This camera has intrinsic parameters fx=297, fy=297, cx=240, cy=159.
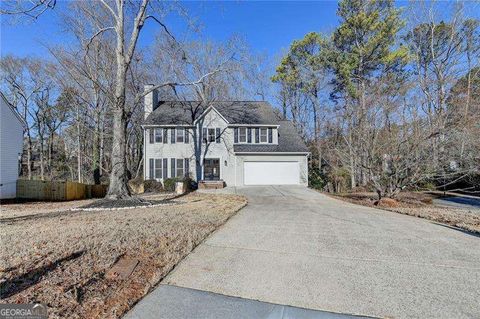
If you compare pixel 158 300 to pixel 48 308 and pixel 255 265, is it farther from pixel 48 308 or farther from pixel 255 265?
pixel 255 265

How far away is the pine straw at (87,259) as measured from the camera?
3.17m

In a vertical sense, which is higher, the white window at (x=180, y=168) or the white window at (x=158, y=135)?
the white window at (x=158, y=135)

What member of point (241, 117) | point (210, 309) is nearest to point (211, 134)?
point (241, 117)

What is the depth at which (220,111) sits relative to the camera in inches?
1023

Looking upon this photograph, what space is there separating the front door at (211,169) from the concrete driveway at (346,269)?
16754 millimetres

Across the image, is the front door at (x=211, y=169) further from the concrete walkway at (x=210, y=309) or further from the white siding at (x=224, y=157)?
the concrete walkway at (x=210, y=309)

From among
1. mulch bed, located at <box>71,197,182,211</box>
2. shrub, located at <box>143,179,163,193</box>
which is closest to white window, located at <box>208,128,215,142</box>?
shrub, located at <box>143,179,163,193</box>

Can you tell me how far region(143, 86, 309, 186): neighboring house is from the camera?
23.7 meters

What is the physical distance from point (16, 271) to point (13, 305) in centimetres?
90

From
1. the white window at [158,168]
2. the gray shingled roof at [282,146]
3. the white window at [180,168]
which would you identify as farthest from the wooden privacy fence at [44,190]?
the gray shingled roof at [282,146]

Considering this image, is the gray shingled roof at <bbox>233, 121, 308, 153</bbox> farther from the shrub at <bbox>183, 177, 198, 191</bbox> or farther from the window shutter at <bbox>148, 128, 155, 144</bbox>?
the window shutter at <bbox>148, 128, 155, 144</bbox>

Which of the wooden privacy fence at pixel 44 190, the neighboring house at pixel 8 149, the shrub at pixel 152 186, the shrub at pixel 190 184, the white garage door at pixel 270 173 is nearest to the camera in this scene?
the neighboring house at pixel 8 149

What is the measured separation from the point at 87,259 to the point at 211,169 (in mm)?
19639

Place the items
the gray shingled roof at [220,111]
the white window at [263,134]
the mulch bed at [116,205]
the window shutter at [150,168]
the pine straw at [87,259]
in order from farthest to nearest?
the white window at [263,134] → the gray shingled roof at [220,111] → the window shutter at [150,168] → the mulch bed at [116,205] → the pine straw at [87,259]
